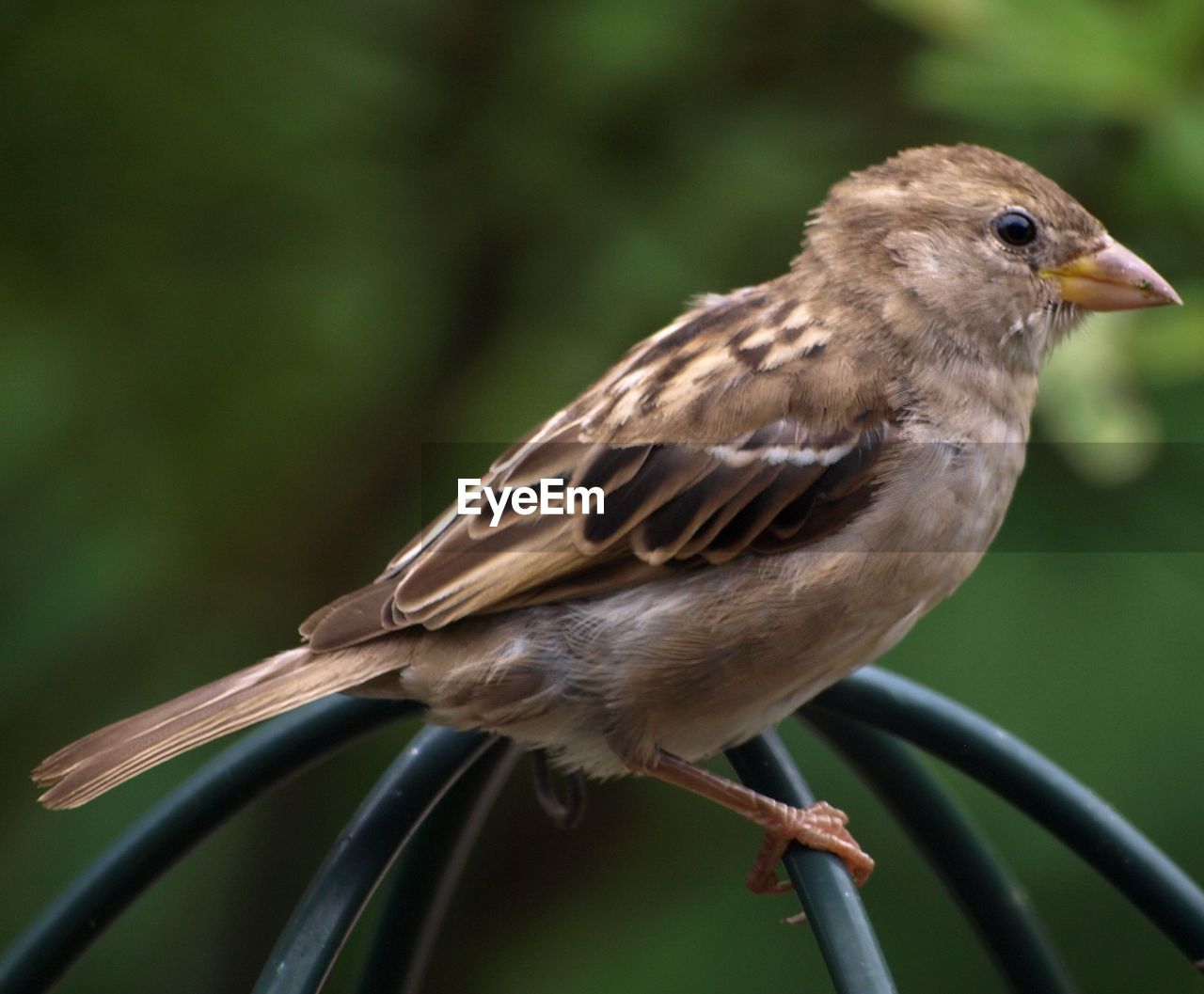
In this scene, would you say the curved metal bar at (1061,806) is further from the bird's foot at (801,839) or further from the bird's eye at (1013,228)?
the bird's eye at (1013,228)

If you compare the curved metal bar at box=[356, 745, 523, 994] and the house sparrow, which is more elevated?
the house sparrow

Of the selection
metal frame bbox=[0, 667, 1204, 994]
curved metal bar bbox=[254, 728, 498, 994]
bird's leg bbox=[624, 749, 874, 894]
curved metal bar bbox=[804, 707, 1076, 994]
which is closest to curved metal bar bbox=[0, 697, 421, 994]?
metal frame bbox=[0, 667, 1204, 994]

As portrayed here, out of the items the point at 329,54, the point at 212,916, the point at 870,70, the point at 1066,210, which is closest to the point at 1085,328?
the point at 1066,210

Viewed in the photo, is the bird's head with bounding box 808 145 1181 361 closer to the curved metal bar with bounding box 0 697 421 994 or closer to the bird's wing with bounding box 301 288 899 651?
the bird's wing with bounding box 301 288 899 651

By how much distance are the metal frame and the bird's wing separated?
20 centimetres

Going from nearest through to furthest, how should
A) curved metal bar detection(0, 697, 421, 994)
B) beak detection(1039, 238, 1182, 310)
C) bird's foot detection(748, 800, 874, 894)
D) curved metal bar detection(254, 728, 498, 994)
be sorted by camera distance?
1. curved metal bar detection(254, 728, 498, 994)
2. curved metal bar detection(0, 697, 421, 994)
3. bird's foot detection(748, 800, 874, 894)
4. beak detection(1039, 238, 1182, 310)

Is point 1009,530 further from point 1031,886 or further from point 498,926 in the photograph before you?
point 498,926

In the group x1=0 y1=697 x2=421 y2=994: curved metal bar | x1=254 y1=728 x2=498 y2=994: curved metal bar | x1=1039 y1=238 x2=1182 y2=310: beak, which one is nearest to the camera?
x1=254 y1=728 x2=498 y2=994: curved metal bar

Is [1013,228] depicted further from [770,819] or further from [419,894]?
[419,894]

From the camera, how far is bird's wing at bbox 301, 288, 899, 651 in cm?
228

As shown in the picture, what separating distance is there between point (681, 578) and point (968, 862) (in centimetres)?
56

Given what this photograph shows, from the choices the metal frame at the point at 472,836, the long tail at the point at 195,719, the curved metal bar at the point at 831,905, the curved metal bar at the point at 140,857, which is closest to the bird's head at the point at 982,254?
the metal frame at the point at 472,836

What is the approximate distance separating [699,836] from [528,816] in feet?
1.52

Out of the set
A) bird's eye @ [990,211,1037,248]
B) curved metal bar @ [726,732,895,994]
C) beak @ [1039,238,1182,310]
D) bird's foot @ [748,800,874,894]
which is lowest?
curved metal bar @ [726,732,895,994]
